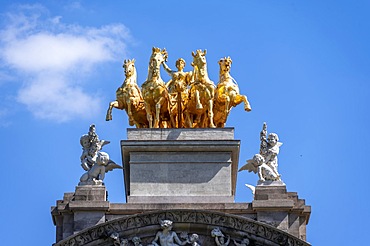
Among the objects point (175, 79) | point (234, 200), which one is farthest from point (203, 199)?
point (175, 79)

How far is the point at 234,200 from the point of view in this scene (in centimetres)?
5584

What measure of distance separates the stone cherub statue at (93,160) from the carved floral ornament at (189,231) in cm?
209

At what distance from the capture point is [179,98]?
5781 centimetres

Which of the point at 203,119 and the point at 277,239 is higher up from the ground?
the point at 203,119

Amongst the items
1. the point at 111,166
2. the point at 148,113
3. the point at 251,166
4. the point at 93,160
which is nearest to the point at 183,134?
the point at 148,113

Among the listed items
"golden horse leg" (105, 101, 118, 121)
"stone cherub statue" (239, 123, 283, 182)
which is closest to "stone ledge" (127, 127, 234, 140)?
"golden horse leg" (105, 101, 118, 121)

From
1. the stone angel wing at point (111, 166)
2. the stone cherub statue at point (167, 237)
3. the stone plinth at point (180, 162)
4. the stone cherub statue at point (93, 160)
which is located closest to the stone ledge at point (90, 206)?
the stone cherub statue at point (93, 160)

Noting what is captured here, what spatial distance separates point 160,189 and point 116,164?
1.51 metres

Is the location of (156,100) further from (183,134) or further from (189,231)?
(189,231)

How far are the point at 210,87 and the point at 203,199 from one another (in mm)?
3966

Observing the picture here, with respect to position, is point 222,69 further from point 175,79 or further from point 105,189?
point 105,189

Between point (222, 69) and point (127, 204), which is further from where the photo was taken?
point (222, 69)

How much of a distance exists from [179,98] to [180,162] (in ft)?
7.87

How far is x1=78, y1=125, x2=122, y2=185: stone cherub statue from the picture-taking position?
55.5 metres
